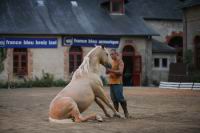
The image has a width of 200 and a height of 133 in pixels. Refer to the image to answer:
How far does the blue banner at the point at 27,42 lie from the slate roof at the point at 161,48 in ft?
28.9

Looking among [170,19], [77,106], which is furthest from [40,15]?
[77,106]

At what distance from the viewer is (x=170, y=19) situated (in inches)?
1702

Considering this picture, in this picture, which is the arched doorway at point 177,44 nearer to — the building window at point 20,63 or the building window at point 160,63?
the building window at point 160,63

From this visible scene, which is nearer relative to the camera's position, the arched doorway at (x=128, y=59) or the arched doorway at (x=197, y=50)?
the arched doorway at (x=197, y=50)

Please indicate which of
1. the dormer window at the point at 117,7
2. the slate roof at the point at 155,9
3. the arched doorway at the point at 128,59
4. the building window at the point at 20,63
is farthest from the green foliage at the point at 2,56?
the slate roof at the point at 155,9

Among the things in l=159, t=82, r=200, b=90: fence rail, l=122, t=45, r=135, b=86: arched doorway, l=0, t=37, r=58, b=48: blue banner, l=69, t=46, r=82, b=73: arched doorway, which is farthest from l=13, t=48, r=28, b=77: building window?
l=159, t=82, r=200, b=90: fence rail

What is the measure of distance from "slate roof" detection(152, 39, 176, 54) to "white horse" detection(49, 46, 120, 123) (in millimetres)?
27701

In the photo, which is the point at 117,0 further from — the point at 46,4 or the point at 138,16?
the point at 46,4

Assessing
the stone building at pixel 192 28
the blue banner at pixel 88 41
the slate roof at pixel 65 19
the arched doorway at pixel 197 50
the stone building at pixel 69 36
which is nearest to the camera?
the stone building at pixel 69 36

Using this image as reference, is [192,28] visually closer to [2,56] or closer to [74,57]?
[74,57]

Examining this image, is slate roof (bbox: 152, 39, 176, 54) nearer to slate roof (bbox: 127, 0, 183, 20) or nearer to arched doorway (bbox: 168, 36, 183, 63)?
arched doorway (bbox: 168, 36, 183, 63)

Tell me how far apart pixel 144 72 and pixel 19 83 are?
10.1 metres

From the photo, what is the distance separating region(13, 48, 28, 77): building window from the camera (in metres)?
35.2

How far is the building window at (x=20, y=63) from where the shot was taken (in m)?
35.2
